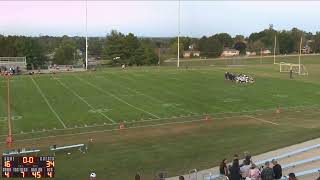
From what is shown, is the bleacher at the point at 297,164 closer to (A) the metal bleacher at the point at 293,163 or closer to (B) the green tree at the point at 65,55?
(A) the metal bleacher at the point at 293,163

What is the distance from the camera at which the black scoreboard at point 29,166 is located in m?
17.4

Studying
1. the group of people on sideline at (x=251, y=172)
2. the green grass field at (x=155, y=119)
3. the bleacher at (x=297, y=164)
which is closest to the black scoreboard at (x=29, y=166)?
the green grass field at (x=155, y=119)

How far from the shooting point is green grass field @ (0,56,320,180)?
2318 cm

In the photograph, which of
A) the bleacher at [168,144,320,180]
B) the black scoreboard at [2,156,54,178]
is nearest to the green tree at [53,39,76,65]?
the bleacher at [168,144,320,180]

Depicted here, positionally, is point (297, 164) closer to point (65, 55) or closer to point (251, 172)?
point (251, 172)

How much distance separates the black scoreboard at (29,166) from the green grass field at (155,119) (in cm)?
282

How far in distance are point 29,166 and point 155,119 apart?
17.8m

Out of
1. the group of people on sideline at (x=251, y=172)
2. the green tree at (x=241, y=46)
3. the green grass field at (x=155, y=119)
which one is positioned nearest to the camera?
the group of people on sideline at (x=251, y=172)

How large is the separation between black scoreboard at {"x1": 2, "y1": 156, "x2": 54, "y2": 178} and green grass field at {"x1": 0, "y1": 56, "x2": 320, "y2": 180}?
282 centimetres

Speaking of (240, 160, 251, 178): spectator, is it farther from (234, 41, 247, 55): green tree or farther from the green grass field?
(234, 41, 247, 55): green tree

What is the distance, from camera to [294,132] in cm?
2878

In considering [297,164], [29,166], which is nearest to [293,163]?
[297,164]

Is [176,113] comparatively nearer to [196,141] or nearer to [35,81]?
[196,141]

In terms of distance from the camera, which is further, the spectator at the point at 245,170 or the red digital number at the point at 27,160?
the red digital number at the point at 27,160
